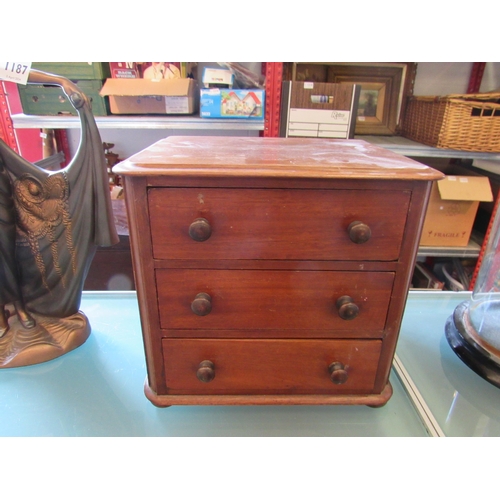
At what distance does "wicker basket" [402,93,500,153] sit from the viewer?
52.8 inches

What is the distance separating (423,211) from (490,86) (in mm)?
1643

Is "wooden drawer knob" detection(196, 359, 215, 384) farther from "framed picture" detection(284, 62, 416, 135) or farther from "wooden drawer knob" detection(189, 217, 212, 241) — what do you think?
"framed picture" detection(284, 62, 416, 135)

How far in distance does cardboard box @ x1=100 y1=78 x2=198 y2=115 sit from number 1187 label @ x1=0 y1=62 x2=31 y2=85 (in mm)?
733

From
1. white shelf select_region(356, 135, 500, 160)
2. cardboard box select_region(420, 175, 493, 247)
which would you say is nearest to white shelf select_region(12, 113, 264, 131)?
white shelf select_region(356, 135, 500, 160)

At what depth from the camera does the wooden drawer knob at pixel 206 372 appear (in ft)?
2.06

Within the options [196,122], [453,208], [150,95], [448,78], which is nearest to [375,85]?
[448,78]

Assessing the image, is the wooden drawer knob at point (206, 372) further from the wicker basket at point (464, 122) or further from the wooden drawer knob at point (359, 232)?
the wicker basket at point (464, 122)

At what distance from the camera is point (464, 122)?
1390 millimetres

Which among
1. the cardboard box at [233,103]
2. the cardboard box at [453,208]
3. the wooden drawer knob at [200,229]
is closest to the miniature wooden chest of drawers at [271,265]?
the wooden drawer knob at [200,229]

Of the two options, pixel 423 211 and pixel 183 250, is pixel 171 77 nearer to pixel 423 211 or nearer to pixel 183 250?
pixel 183 250

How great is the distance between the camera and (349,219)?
0.55 metres

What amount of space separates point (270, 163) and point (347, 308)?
0.88 feet

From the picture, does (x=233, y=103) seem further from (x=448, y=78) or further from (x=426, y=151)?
(x=448, y=78)

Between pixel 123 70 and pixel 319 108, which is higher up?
pixel 123 70
